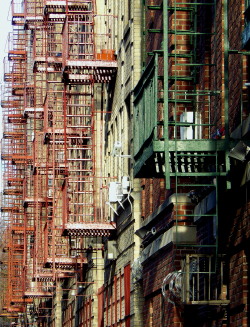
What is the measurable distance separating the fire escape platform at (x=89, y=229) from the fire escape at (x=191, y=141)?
32.2 ft

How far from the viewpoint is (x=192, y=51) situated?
62.9ft

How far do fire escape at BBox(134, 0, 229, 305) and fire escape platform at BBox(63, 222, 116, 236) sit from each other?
9.81 metres

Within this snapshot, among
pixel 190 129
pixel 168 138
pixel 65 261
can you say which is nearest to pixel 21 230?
pixel 65 261

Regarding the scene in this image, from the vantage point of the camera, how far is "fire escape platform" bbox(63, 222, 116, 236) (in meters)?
29.8

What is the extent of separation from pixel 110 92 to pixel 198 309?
14.0 meters

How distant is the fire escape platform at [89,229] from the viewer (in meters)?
29.8

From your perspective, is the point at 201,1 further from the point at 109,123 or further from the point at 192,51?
the point at 109,123

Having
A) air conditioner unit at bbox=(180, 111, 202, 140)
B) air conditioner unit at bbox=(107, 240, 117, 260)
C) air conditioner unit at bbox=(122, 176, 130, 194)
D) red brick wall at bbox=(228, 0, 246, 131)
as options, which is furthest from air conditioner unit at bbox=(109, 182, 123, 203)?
red brick wall at bbox=(228, 0, 246, 131)

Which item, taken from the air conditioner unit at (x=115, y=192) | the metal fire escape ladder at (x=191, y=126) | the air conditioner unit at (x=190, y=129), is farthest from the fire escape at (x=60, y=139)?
the air conditioner unit at (x=190, y=129)

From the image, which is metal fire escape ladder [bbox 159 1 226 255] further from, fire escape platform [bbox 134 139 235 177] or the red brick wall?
the red brick wall

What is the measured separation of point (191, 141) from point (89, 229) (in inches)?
582

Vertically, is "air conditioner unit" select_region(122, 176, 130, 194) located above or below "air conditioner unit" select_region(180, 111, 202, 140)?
above

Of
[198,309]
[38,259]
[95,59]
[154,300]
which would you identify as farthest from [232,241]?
[38,259]

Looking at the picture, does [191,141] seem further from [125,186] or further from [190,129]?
[125,186]
